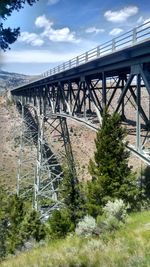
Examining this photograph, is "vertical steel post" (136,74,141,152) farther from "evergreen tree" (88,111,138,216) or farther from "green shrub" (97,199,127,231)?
"evergreen tree" (88,111,138,216)

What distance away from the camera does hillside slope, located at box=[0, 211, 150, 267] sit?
10.4 m

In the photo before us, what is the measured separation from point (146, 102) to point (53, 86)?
198 feet

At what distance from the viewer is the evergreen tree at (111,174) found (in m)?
29.1

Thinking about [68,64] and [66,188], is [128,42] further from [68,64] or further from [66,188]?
[66,188]

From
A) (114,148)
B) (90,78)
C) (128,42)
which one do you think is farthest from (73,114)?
(128,42)

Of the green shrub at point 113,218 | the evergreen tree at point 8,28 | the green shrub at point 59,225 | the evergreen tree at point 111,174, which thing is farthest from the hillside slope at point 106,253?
the green shrub at point 59,225

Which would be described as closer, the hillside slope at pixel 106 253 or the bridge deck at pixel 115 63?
the hillside slope at pixel 106 253

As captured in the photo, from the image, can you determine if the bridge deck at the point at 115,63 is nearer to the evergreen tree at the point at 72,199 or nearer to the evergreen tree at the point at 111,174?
the evergreen tree at the point at 111,174

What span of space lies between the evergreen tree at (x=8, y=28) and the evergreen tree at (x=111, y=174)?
707 inches

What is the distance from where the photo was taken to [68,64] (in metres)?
35.6

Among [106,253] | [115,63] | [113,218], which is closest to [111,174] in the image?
[115,63]

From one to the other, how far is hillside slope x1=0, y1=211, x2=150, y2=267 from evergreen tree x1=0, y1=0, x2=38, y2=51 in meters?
6.15

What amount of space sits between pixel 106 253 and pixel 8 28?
21.4ft

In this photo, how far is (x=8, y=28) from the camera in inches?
433
